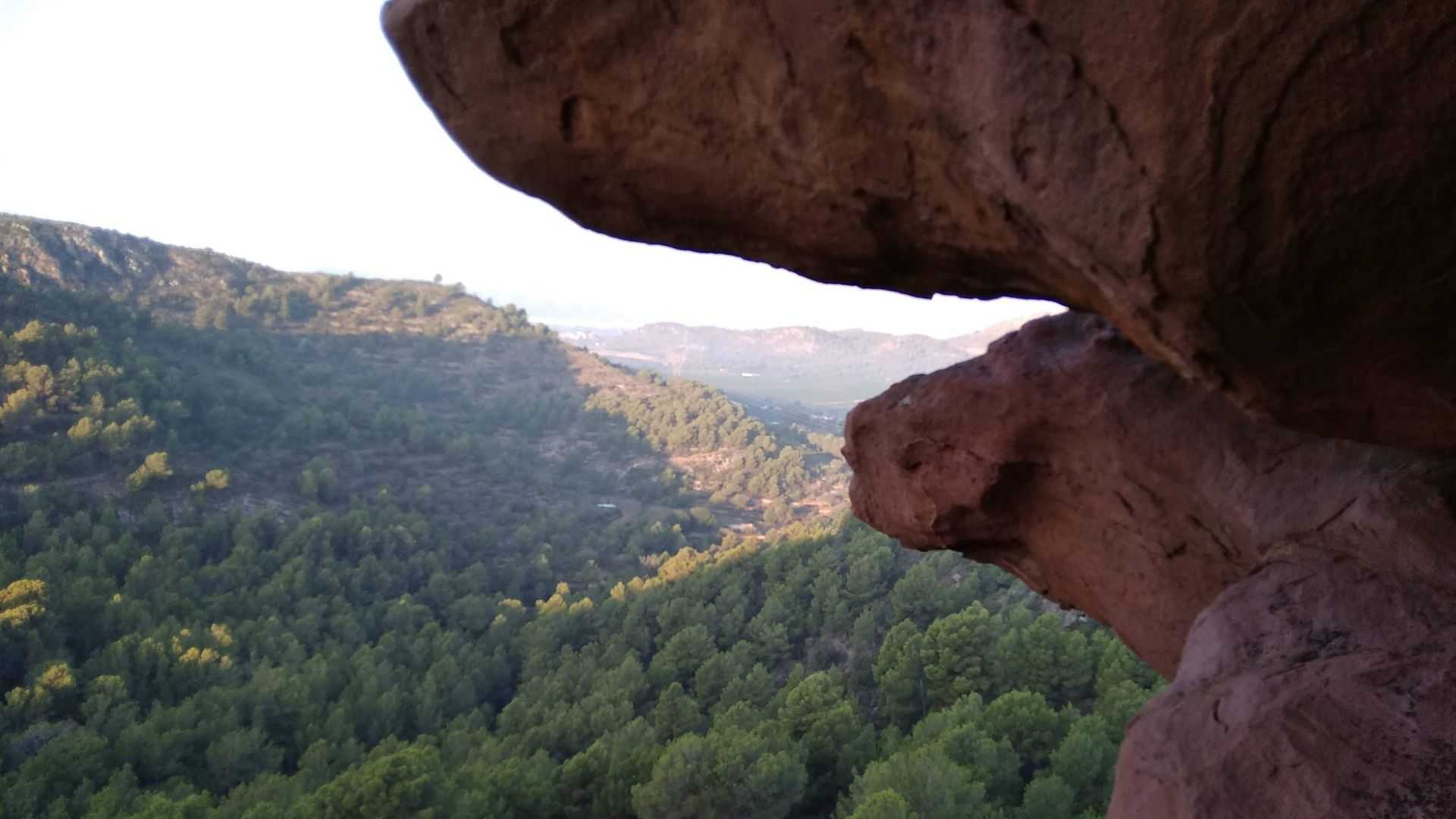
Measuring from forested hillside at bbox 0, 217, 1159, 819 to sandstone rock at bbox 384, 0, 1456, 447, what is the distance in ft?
45.8

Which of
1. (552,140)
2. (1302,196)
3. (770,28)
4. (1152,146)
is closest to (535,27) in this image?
(552,140)

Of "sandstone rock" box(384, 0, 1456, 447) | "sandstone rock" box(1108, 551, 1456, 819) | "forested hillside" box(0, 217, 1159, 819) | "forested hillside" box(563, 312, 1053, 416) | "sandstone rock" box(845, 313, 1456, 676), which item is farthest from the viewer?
"forested hillside" box(563, 312, 1053, 416)

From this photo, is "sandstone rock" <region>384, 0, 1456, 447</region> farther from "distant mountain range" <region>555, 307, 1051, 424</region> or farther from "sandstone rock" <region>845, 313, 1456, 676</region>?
"distant mountain range" <region>555, 307, 1051, 424</region>

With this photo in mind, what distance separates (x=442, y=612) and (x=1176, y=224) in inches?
1941

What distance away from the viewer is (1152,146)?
2.88 metres

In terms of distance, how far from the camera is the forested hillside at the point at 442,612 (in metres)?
21.3

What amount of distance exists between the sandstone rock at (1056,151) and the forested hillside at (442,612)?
45.8ft

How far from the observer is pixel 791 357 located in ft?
536

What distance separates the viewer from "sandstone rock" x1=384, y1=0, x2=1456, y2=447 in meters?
2.66

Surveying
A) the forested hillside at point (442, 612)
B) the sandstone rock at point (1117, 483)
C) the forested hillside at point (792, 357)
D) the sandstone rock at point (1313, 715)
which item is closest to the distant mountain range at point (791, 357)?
the forested hillside at point (792, 357)

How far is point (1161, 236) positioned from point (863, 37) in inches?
56.3

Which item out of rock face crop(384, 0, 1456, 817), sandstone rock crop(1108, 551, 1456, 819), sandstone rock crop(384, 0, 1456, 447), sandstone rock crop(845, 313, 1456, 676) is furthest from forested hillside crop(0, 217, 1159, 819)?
sandstone rock crop(384, 0, 1456, 447)

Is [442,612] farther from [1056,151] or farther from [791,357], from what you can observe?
[791,357]

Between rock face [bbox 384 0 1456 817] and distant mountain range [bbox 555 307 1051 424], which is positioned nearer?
rock face [bbox 384 0 1456 817]
